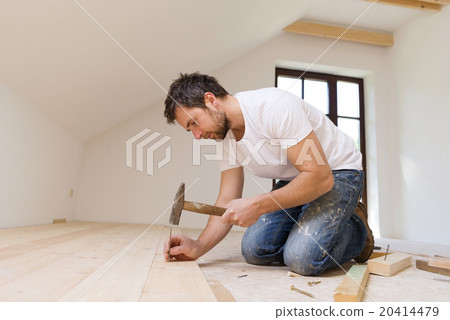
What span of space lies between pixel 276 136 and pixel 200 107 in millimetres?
375

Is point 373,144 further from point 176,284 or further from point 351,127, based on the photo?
point 176,284

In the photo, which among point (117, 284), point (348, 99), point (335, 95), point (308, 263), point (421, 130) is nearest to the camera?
point (117, 284)

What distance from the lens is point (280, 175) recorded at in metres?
1.68

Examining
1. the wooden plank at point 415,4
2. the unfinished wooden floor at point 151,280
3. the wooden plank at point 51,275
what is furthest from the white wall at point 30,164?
the wooden plank at point 415,4

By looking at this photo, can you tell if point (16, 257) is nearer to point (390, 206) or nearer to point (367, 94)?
point (390, 206)

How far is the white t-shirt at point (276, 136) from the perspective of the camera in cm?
135

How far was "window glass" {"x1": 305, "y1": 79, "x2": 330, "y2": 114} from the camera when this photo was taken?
187 inches

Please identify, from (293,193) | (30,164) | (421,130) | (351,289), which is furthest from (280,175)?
(421,130)

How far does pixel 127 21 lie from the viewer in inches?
92.5

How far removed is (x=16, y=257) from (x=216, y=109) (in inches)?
39.5

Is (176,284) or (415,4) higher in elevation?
(415,4)

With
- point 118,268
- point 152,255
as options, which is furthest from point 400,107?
point 118,268

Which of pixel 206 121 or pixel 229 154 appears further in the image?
pixel 229 154

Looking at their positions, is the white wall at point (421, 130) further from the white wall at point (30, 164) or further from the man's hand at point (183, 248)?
the white wall at point (30, 164)
